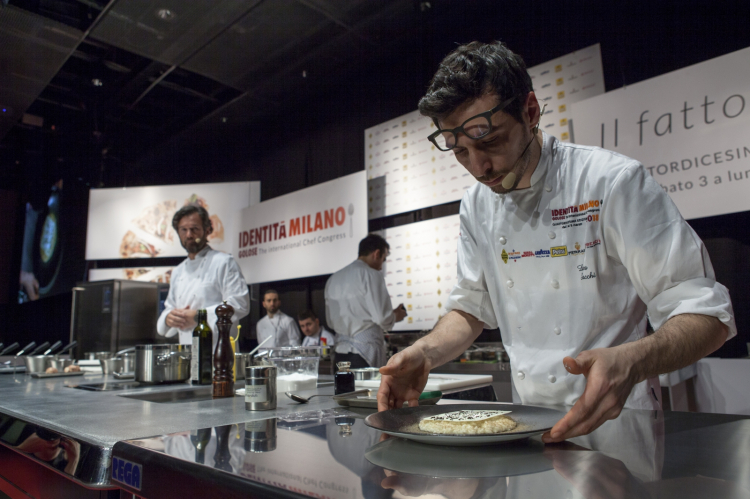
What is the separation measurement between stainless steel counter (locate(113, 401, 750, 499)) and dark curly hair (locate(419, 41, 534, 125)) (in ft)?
2.25

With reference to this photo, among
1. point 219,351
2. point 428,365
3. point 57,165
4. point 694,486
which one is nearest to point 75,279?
point 57,165

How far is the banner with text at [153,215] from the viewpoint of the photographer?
5.72 m

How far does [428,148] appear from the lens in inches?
166

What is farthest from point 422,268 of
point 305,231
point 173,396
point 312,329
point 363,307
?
point 173,396

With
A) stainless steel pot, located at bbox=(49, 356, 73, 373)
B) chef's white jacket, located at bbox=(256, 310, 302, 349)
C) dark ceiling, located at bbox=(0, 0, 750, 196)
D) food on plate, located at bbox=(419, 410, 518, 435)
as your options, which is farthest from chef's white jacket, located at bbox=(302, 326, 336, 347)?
food on plate, located at bbox=(419, 410, 518, 435)

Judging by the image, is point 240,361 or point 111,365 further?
point 111,365

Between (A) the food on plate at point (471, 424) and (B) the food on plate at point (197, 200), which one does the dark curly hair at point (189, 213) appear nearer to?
(A) the food on plate at point (471, 424)

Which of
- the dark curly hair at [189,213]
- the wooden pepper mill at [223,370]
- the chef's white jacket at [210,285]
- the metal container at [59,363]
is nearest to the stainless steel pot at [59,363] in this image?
the metal container at [59,363]

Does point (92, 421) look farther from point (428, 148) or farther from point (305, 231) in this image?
point (305, 231)

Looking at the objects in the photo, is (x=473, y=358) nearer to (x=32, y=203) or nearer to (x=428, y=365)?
(x=428, y=365)

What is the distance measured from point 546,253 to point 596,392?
63 centimetres

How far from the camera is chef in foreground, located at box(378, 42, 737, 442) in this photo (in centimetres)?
94

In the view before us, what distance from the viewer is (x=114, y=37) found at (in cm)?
397

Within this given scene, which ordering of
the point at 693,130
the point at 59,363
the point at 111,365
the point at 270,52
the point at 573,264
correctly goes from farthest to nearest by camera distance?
Result: the point at 270,52
the point at 693,130
the point at 59,363
the point at 111,365
the point at 573,264
